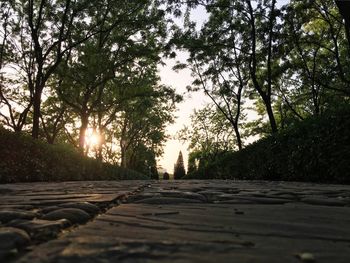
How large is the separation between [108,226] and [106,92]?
23.4 meters

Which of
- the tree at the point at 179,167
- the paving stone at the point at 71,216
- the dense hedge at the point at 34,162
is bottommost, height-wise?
the paving stone at the point at 71,216

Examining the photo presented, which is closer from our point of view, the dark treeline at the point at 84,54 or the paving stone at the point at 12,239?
the paving stone at the point at 12,239

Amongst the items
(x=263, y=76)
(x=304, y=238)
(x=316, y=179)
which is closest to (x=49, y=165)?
(x=316, y=179)

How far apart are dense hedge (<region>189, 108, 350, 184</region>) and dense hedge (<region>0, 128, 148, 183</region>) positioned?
6.01 meters

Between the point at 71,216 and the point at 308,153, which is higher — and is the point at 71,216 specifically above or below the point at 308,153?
below

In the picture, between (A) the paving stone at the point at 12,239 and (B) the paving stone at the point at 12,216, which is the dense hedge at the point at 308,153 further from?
(A) the paving stone at the point at 12,239

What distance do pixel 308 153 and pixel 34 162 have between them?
23.2 ft

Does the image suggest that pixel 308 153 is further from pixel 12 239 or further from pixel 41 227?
pixel 12 239

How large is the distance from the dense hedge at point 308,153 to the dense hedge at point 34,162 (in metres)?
6.01

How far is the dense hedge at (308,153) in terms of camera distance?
775 centimetres

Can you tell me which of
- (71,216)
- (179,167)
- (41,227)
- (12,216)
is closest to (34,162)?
(12,216)

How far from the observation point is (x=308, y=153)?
343 inches

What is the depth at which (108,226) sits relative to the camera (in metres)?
1.87

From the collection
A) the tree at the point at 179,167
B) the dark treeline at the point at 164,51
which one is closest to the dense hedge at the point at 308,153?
the dark treeline at the point at 164,51
